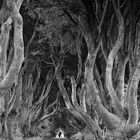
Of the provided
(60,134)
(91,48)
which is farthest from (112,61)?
(60,134)

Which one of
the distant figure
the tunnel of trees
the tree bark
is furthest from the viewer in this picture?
the distant figure

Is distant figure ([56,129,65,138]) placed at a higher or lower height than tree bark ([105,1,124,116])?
lower

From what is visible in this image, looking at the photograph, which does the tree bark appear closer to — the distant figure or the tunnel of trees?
the tunnel of trees

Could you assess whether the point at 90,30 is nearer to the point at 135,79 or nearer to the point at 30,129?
the point at 135,79

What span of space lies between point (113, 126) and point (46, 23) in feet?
21.5

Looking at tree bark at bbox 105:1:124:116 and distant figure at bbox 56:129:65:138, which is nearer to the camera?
tree bark at bbox 105:1:124:116

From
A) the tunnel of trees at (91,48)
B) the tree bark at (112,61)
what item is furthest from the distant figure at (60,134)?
the tree bark at (112,61)

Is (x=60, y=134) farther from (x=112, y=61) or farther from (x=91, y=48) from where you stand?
(x=112, y=61)

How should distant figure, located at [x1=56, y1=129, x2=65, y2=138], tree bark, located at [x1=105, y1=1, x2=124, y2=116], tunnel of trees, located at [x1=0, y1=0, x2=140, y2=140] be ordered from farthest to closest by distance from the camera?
1. distant figure, located at [x1=56, y1=129, x2=65, y2=138]
2. tree bark, located at [x1=105, y1=1, x2=124, y2=116]
3. tunnel of trees, located at [x1=0, y1=0, x2=140, y2=140]

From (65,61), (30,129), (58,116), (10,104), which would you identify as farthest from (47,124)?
(10,104)

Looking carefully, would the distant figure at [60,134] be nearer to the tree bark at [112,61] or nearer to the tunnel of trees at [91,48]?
the tunnel of trees at [91,48]

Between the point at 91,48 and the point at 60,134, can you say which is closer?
the point at 91,48

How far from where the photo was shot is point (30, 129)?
87.9 ft

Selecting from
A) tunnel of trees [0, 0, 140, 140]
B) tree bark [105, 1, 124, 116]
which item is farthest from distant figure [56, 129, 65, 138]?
tree bark [105, 1, 124, 116]
